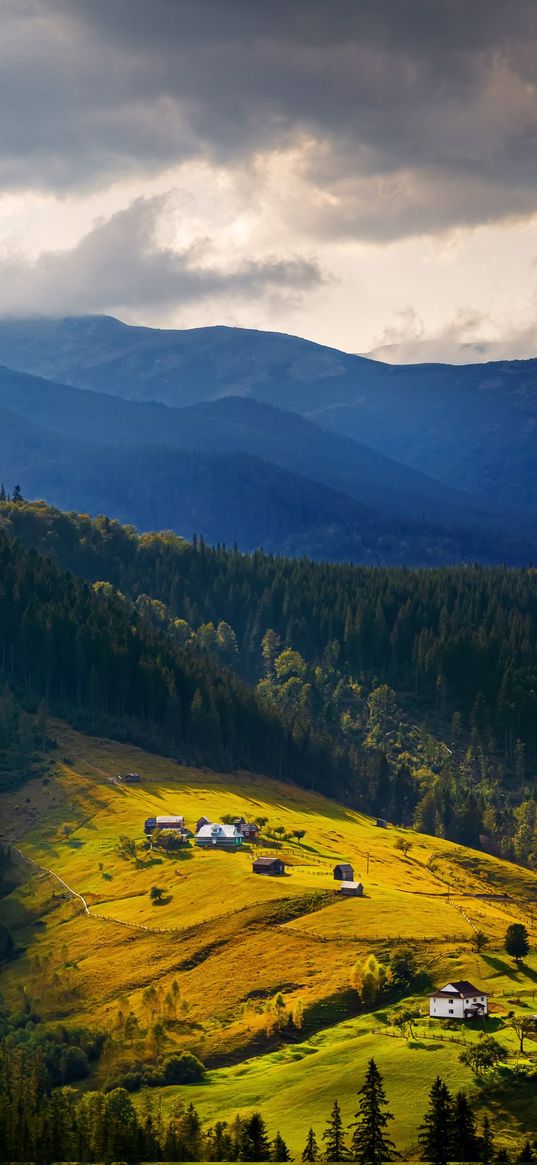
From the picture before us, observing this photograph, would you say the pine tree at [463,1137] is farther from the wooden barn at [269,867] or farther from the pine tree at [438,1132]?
the wooden barn at [269,867]

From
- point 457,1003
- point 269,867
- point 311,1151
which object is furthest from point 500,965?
point 311,1151

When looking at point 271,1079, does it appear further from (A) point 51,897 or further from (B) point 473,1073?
(A) point 51,897

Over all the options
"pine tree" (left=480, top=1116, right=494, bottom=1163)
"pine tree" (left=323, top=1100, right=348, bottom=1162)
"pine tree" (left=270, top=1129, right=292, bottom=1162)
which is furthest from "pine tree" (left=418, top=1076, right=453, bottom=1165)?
"pine tree" (left=270, top=1129, right=292, bottom=1162)

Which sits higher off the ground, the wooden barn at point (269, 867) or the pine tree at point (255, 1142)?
the wooden barn at point (269, 867)

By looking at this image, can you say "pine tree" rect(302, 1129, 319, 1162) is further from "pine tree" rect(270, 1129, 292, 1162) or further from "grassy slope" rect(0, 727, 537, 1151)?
"grassy slope" rect(0, 727, 537, 1151)

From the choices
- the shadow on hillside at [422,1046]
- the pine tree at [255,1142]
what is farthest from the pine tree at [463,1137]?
the shadow on hillside at [422,1046]

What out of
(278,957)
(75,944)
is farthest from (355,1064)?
(75,944)

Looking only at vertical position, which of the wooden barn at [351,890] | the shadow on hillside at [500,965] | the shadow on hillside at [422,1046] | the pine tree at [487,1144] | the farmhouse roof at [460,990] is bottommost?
the pine tree at [487,1144]
